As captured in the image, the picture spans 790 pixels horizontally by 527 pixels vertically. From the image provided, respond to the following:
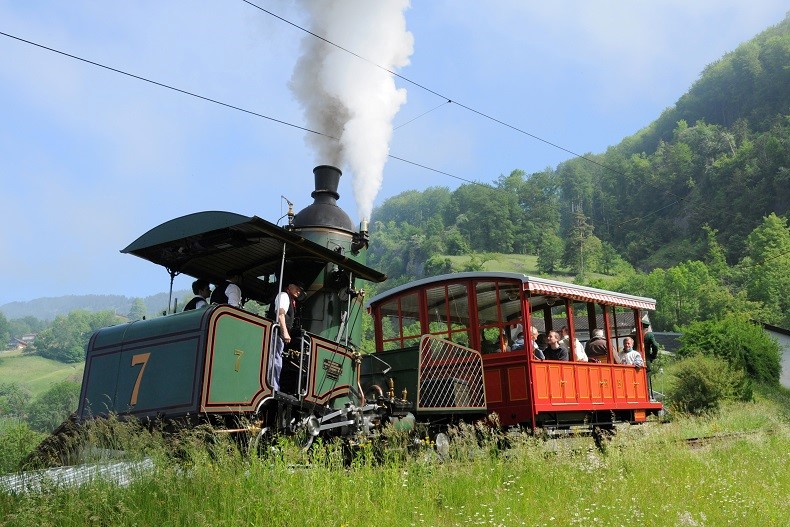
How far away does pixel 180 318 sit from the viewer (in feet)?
20.0

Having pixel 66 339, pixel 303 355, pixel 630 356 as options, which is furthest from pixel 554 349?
pixel 66 339

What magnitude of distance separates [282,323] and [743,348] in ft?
96.9

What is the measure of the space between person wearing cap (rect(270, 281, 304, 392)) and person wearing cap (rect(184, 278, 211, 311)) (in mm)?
941

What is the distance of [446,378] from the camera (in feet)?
29.9

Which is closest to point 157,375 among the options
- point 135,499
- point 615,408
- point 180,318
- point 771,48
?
point 180,318

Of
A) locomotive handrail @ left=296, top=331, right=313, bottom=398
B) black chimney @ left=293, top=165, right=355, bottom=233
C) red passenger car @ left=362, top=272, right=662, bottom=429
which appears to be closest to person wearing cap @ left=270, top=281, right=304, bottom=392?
locomotive handrail @ left=296, top=331, right=313, bottom=398

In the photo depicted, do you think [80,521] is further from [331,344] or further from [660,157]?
[660,157]

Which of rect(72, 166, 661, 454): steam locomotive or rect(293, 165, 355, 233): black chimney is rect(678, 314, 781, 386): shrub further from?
rect(293, 165, 355, 233): black chimney

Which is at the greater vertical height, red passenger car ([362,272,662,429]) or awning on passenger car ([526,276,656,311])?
awning on passenger car ([526,276,656,311])

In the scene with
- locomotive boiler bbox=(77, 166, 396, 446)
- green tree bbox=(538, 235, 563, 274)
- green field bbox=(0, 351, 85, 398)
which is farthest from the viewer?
green field bbox=(0, 351, 85, 398)

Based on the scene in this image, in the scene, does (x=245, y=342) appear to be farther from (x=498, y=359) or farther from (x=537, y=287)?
(x=537, y=287)

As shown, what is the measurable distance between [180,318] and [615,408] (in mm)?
8231

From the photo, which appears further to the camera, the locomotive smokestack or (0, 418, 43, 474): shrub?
the locomotive smokestack

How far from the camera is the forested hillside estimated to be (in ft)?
328
